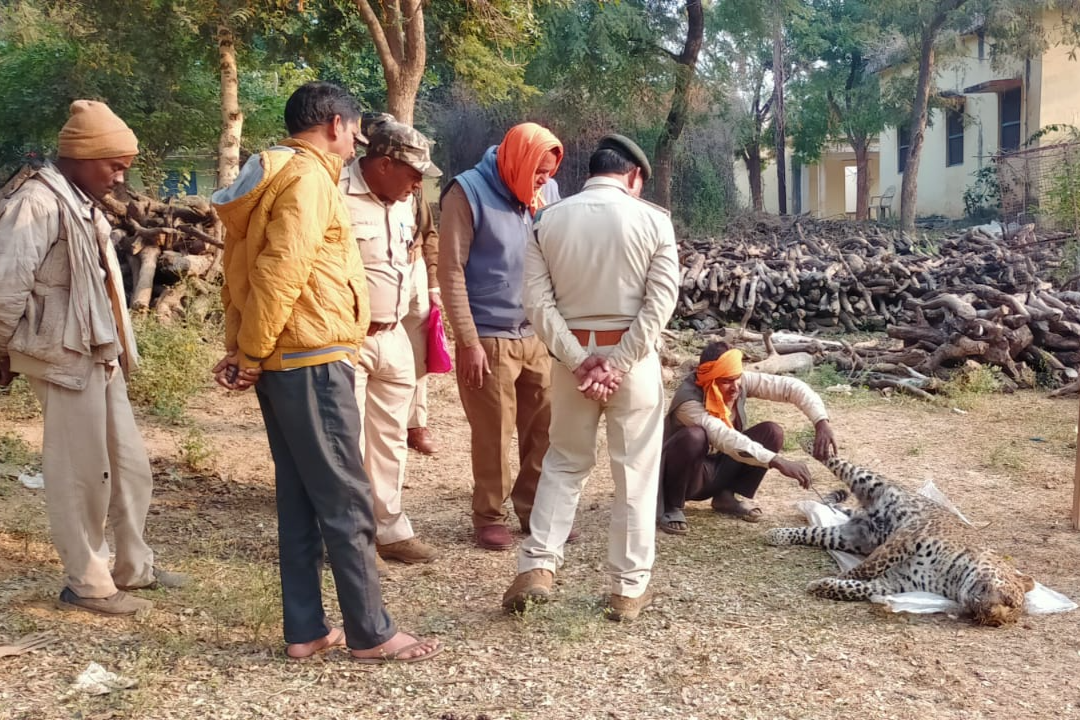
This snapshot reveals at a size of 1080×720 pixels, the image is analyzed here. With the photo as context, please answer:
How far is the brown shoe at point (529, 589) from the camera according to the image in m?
3.83

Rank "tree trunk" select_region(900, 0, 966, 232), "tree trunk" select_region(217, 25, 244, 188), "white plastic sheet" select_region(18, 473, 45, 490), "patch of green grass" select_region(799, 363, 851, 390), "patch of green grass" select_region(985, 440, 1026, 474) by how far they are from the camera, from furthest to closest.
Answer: "tree trunk" select_region(900, 0, 966, 232)
"tree trunk" select_region(217, 25, 244, 188)
"patch of green grass" select_region(799, 363, 851, 390)
"patch of green grass" select_region(985, 440, 1026, 474)
"white plastic sheet" select_region(18, 473, 45, 490)

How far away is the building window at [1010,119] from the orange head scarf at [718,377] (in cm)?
2311

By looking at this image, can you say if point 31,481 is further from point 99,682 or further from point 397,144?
point 397,144

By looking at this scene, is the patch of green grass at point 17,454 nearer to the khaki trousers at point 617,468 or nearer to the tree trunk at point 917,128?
the khaki trousers at point 617,468

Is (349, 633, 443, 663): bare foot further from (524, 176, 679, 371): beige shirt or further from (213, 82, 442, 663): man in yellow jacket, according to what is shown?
(524, 176, 679, 371): beige shirt

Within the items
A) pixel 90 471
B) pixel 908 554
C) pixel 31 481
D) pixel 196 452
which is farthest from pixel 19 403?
pixel 908 554

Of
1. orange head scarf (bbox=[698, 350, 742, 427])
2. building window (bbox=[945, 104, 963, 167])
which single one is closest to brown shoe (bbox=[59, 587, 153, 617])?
orange head scarf (bbox=[698, 350, 742, 427])

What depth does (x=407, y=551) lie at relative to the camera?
456cm

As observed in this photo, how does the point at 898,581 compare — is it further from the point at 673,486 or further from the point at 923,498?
the point at 673,486

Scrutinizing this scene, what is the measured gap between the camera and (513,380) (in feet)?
15.4

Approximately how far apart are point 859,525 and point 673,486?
0.97m

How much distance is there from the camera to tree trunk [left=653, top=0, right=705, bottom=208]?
18266 millimetres

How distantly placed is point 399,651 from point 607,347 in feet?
4.49

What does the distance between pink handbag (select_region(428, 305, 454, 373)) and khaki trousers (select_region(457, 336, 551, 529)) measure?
288 mm
